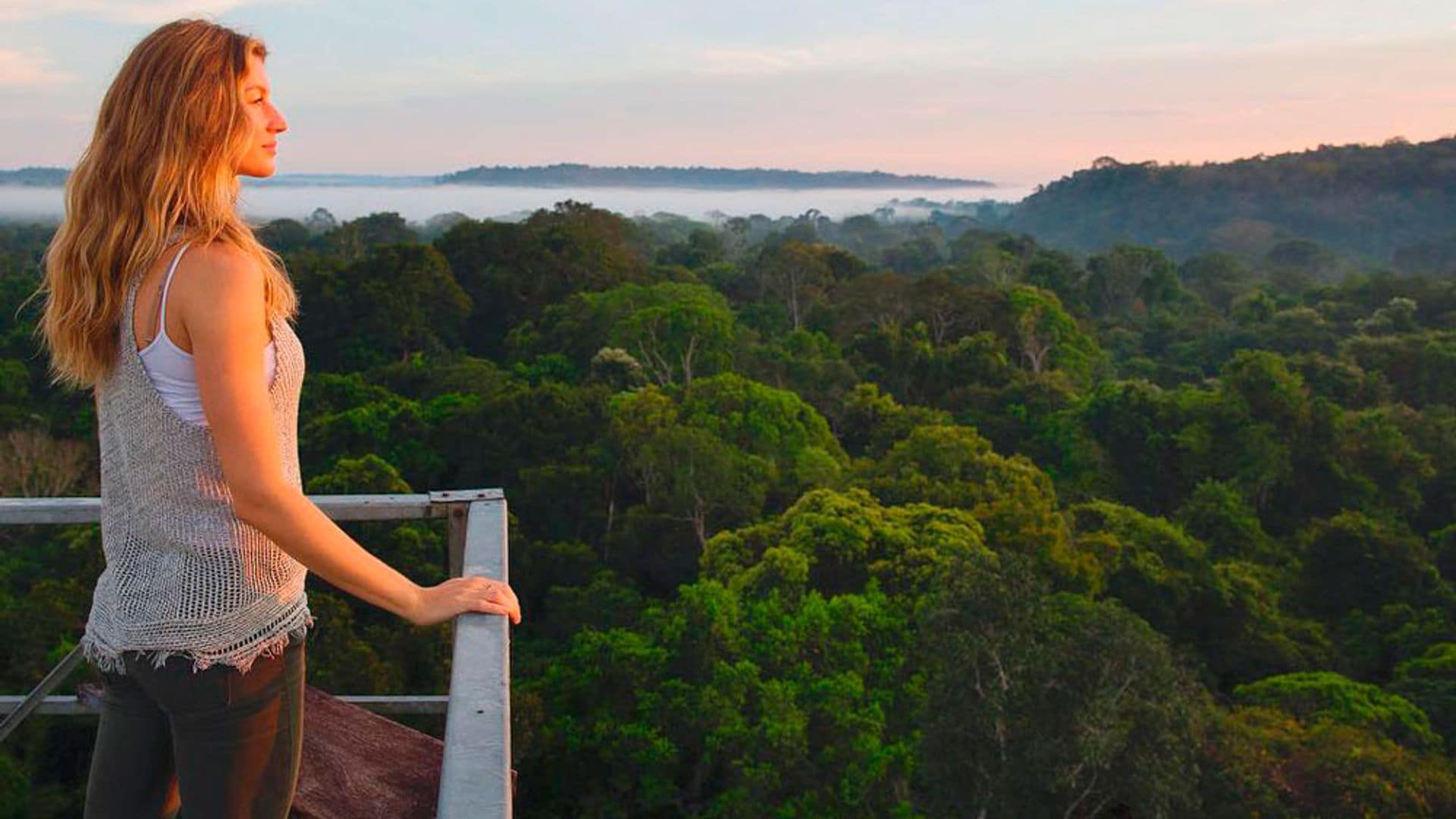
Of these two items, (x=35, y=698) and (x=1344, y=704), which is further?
(x=1344, y=704)

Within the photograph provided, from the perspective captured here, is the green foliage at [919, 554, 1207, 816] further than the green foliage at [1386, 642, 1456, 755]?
No

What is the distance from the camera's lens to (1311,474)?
27734 millimetres

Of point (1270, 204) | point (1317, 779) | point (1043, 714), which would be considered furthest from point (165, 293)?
point (1270, 204)

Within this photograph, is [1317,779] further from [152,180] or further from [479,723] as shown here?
[152,180]

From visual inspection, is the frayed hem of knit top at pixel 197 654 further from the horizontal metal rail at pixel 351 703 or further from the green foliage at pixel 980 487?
the green foliage at pixel 980 487

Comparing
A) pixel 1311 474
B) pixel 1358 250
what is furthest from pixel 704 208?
pixel 1311 474

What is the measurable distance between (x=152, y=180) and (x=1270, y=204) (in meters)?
119

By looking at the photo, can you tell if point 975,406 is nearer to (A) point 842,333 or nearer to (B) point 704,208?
(A) point 842,333

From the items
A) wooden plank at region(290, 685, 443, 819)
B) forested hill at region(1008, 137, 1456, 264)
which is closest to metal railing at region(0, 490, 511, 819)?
wooden plank at region(290, 685, 443, 819)

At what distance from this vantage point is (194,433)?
154 centimetres

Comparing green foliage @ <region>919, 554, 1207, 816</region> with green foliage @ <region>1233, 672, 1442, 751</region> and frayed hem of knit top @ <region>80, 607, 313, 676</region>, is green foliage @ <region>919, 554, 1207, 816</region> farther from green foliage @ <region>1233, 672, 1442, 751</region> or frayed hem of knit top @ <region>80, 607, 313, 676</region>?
frayed hem of knit top @ <region>80, 607, 313, 676</region>

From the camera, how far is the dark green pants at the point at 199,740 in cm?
155

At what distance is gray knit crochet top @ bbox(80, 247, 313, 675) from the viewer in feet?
5.05

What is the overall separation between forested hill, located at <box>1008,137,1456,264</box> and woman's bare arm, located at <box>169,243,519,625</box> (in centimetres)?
9380
